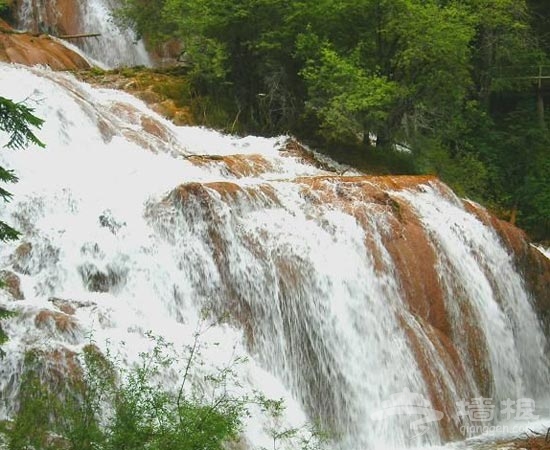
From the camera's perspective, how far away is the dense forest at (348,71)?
15.8m

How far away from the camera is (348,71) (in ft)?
50.1

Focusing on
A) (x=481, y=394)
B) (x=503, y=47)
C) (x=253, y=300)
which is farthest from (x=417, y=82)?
(x=253, y=300)

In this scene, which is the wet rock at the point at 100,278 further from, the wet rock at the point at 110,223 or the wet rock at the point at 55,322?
the wet rock at the point at 55,322

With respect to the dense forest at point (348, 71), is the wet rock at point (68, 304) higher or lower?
lower

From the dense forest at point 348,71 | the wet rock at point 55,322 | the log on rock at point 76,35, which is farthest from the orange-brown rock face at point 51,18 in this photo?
the wet rock at point 55,322

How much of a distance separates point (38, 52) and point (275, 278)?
9.88 meters

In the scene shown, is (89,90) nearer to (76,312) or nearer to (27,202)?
(27,202)

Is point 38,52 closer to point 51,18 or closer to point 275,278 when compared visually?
point 51,18

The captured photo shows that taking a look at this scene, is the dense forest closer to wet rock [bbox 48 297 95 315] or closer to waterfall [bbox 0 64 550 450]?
waterfall [bbox 0 64 550 450]

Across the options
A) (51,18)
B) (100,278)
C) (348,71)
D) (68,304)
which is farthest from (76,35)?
(68,304)

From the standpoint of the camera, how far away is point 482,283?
11.5 m

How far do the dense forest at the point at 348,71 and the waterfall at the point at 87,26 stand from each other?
4.32ft

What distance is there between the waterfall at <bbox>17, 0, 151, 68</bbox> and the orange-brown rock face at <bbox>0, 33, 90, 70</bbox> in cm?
177

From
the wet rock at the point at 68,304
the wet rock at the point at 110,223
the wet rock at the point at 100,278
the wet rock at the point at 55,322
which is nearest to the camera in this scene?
the wet rock at the point at 55,322
